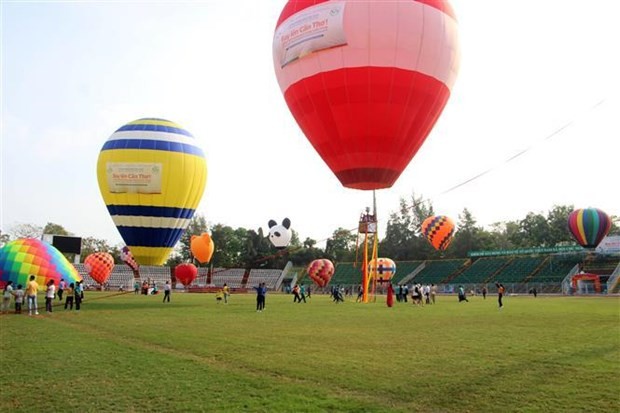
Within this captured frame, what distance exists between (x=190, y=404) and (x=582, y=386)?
5373 millimetres

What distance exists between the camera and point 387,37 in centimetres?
1908

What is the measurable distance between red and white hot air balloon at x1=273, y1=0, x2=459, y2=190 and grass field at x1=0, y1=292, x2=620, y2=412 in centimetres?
869

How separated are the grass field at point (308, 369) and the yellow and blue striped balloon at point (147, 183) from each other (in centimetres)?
1362

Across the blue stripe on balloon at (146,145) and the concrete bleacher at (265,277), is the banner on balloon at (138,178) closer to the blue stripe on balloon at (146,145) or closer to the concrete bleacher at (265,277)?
the blue stripe on balloon at (146,145)

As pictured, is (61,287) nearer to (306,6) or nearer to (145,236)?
(145,236)

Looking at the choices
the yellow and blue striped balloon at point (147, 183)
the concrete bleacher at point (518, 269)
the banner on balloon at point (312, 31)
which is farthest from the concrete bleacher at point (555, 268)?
the banner on balloon at point (312, 31)

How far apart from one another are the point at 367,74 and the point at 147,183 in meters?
14.2

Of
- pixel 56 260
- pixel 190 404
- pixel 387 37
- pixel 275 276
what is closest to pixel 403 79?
pixel 387 37

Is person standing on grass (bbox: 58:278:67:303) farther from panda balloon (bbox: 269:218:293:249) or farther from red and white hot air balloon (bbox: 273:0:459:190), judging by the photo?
panda balloon (bbox: 269:218:293:249)

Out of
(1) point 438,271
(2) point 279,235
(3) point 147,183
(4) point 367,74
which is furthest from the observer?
(1) point 438,271

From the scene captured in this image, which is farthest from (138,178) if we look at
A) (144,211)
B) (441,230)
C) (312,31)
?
(441,230)

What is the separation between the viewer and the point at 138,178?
27.9m

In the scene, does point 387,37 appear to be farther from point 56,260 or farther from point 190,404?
point 56,260

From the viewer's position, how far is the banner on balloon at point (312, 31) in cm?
1917
